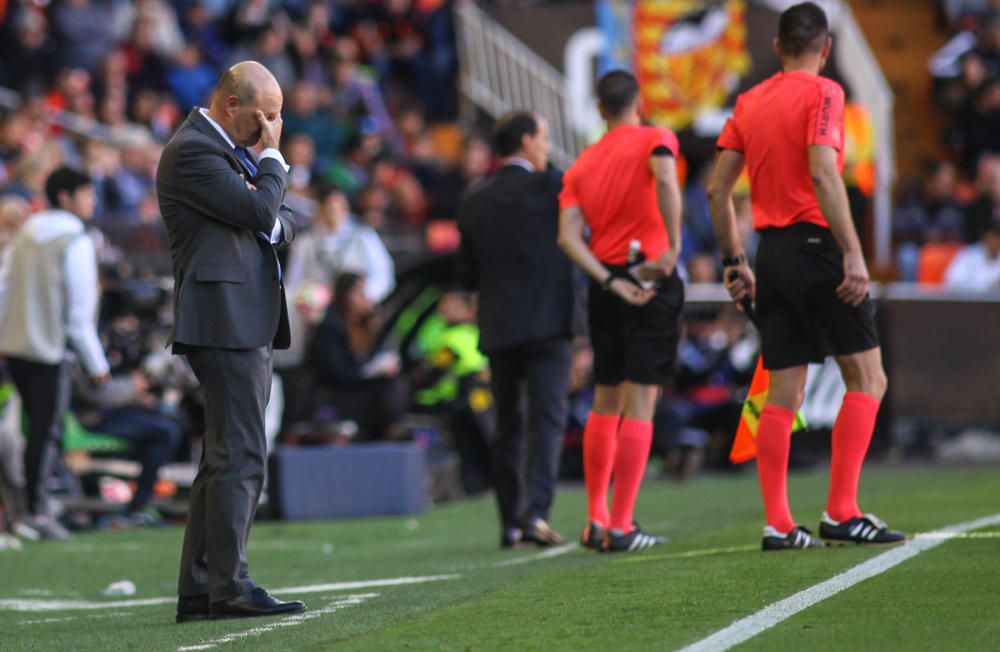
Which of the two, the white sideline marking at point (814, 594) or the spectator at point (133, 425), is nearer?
the white sideline marking at point (814, 594)

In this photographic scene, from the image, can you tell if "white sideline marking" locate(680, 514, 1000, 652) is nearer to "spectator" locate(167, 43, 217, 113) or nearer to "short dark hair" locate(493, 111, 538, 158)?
"short dark hair" locate(493, 111, 538, 158)

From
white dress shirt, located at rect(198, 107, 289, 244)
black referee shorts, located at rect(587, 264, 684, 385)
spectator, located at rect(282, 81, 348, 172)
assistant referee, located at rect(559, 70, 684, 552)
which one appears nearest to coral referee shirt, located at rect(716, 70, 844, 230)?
assistant referee, located at rect(559, 70, 684, 552)

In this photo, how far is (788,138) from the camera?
7.81 meters

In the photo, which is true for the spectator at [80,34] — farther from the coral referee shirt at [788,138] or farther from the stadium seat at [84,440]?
the coral referee shirt at [788,138]

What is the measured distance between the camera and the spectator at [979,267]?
17.5 meters

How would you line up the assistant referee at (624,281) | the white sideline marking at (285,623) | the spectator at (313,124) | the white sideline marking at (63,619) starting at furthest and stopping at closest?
the spectator at (313,124) → the assistant referee at (624,281) → the white sideline marking at (63,619) → the white sideline marking at (285,623)

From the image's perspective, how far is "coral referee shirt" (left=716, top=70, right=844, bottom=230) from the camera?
7.71m

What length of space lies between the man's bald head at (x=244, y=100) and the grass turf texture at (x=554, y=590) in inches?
71.1

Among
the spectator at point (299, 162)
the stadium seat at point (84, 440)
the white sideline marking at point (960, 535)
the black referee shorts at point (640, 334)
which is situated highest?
the spectator at point (299, 162)

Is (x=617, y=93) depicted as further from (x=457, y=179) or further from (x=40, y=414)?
(x=457, y=179)

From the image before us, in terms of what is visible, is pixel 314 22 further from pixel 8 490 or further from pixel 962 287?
pixel 8 490

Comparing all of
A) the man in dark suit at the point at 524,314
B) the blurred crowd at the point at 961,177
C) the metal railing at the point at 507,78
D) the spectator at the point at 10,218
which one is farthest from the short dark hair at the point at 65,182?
the metal railing at the point at 507,78

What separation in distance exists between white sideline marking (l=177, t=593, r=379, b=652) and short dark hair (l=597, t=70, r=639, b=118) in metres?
2.68

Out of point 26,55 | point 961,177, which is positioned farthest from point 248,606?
point 961,177
